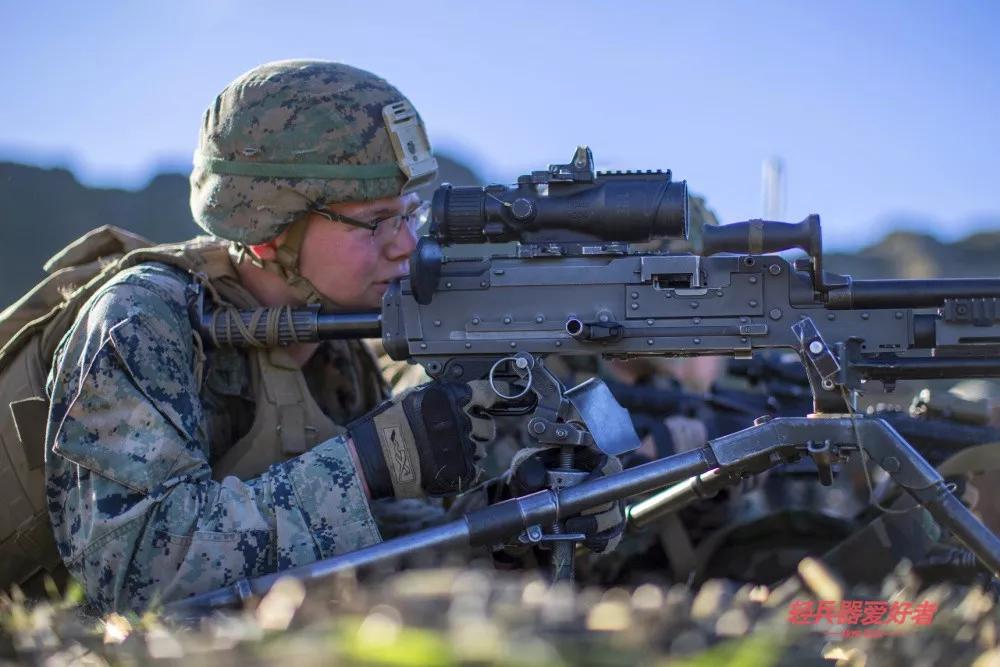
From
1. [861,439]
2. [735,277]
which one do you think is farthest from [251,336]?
[861,439]

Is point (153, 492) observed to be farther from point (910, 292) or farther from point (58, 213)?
point (58, 213)

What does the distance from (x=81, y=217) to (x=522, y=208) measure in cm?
956

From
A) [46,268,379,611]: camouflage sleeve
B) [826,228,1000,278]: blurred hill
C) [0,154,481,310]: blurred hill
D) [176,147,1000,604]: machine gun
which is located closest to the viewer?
[176,147,1000,604]: machine gun

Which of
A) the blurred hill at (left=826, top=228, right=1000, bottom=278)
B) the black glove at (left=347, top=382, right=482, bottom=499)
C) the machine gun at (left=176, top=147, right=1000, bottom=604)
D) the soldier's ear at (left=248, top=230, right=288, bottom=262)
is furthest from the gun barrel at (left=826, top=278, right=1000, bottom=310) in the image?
the blurred hill at (left=826, top=228, right=1000, bottom=278)

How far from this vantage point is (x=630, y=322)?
3318 mm

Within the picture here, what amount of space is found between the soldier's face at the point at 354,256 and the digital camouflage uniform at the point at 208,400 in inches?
2.2

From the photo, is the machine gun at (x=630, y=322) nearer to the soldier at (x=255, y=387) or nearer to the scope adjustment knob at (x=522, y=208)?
the scope adjustment knob at (x=522, y=208)

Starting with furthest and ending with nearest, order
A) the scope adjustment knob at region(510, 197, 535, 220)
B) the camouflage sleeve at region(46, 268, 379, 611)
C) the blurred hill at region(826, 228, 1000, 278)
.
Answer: the blurred hill at region(826, 228, 1000, 278) < the scope adjustment knob at region(510, 197, 535, 220) < the camouflage sleeve at region(46, 268, 379, 611)

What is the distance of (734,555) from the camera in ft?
15.8

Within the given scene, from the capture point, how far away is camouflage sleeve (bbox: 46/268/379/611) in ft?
10.4

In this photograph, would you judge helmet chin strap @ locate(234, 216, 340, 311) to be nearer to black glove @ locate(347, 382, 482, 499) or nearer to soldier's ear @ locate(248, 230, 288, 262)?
soldier's ear @ locate(248, 230, 288, 262)

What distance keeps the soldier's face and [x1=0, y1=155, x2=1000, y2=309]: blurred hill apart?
16.7ft

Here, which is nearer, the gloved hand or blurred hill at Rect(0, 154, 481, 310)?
the gloved hand

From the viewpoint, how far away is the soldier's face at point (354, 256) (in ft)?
12.5
